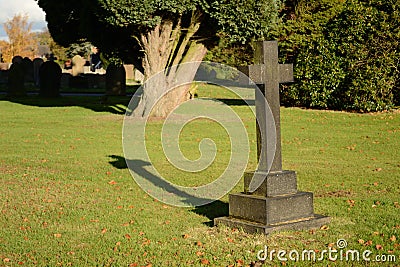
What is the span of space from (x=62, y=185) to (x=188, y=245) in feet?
14.3

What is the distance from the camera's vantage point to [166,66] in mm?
23812

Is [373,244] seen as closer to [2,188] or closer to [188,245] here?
[188,245]

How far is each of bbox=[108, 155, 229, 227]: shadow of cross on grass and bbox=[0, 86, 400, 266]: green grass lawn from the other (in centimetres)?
3

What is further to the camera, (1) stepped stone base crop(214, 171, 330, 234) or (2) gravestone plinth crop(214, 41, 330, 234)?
(2) gravestone plinth crop(214, 41, 330, 234)

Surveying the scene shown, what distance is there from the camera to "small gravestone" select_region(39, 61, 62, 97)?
3575cm

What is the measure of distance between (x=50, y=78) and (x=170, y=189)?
27.1m

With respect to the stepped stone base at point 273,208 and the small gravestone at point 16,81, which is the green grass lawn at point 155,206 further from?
the small gravestone at point 16,81

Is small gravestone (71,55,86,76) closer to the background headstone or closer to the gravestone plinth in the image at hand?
the background headstone

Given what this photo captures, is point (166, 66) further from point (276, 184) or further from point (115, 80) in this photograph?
point (276, 184)

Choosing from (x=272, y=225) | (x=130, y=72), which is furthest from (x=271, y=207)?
(x=130, y=72)

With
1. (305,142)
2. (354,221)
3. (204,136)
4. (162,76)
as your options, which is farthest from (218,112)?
(354,221)

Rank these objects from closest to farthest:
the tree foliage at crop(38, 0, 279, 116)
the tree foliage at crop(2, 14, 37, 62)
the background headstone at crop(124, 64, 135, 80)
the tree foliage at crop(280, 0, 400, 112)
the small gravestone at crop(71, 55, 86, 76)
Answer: the tree foliage at crop(38, 0, 279, 116)
the tree foliage at crop(280, 0, 400, 112)
the small gravestone at crop(71, 55, 86, 76)
the background headstone at crop(124, 64, 135, 80)
the tree foliage at crop(2, 14, 37, 62)

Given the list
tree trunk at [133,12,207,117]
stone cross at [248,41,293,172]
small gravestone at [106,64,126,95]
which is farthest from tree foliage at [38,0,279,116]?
stone cross at [248,41,293,172]

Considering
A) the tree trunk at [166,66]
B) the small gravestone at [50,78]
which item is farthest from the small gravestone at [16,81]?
the tree trunk at [166,66]
